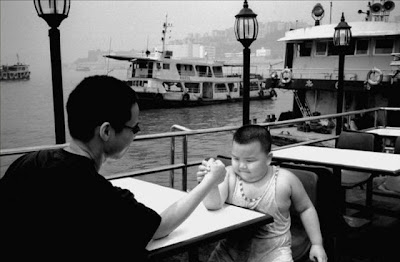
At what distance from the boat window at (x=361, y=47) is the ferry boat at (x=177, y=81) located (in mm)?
21324

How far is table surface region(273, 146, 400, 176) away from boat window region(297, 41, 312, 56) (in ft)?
72.0

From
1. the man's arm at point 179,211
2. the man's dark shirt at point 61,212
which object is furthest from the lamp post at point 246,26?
the man's dark shirt at point 61,212

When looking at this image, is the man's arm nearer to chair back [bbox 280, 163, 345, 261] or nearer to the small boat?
chair back [bbox 280, 163, 345, 261]

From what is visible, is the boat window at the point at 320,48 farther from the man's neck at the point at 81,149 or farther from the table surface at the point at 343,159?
the man's neck at the point at 81,149

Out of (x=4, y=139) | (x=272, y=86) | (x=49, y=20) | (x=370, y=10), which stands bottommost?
(x=4, y=139)

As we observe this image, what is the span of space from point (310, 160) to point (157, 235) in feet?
7.51

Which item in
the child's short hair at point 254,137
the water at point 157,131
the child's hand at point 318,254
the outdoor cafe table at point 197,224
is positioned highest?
the child's short hair at point 254,137

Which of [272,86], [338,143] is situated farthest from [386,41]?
[338,143]

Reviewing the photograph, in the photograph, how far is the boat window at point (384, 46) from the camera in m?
23.0

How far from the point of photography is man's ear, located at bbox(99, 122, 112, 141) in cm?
154

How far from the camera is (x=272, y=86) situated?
83.1ft

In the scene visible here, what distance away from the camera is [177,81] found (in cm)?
4369

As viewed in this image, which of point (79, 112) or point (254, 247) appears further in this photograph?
point (254, 247)

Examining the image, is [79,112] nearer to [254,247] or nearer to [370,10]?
[254,247]
